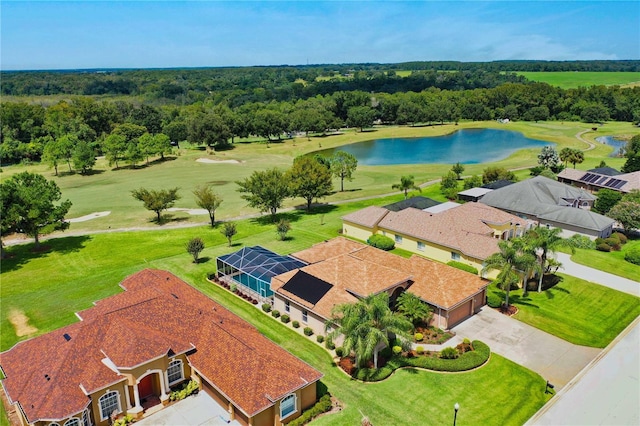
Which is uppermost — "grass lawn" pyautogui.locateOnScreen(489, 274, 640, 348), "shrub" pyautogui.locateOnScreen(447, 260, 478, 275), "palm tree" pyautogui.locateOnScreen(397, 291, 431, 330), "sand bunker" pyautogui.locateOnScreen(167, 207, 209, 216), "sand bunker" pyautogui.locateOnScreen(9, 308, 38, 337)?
"palm tree" pyautogui.locateOnScreen(397, 291, 431, 330)

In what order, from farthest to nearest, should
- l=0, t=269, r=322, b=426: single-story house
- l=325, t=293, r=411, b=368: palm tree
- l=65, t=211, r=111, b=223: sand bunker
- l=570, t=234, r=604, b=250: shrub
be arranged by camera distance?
l=65, t=211, r=111, b=223: sand bunker → l=570, t=234, r=604, b=250: shrub → l=325, t=293, r=411, b=368: palm tree → l=0, t=269, r=322, b=426: single-story house

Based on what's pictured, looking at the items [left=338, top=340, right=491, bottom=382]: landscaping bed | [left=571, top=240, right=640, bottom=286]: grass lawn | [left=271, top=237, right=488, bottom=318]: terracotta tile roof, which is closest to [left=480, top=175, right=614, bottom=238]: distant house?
[left=571, top=240, right=640, bottom=286]: grass lawn

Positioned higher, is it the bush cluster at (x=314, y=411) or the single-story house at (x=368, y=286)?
the single-story house at (x=368, y=286)

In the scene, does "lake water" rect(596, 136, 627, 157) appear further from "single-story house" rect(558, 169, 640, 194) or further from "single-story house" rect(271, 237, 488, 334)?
"single-story house" rect(271, 237, 488, 334)

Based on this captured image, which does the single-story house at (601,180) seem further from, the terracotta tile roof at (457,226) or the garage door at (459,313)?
the garage door at (459,313)

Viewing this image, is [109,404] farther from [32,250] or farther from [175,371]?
[32,250]

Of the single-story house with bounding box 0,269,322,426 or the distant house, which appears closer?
the single-story house with bounding box 0,269,322,426

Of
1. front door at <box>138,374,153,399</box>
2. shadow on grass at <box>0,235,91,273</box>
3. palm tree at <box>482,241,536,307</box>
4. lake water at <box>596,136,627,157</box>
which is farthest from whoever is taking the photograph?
lake water at <box>596,136,627,157</box>

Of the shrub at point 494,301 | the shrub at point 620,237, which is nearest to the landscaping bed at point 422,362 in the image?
the shrub at point 494,301
